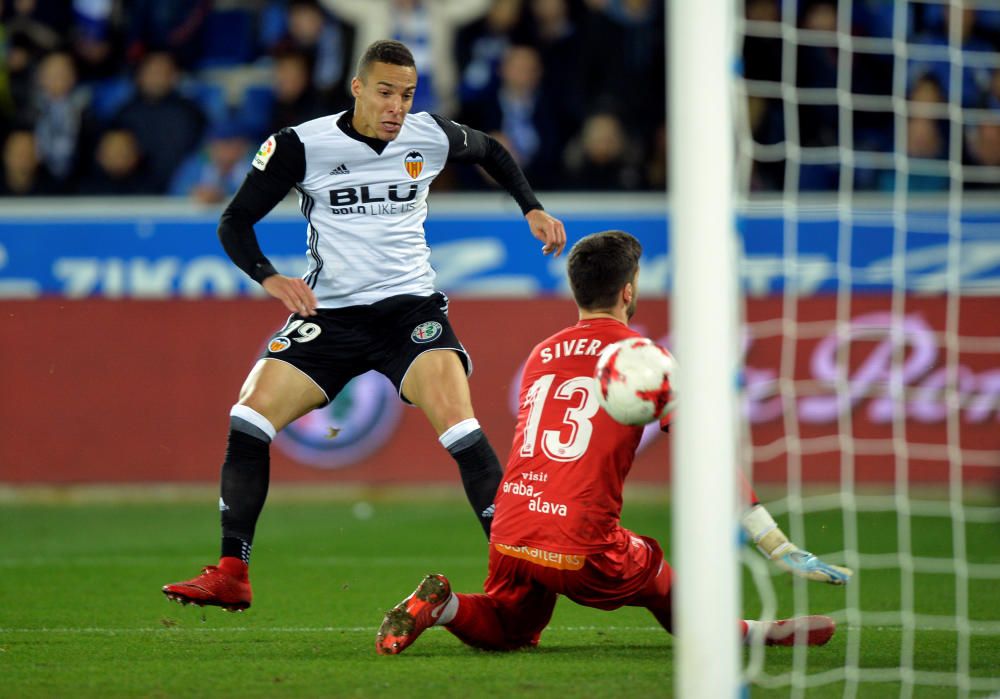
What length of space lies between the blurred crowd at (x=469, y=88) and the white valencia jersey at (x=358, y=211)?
16.6 feet

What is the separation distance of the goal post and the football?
77cm

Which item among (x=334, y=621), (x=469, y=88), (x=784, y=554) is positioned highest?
(x=469, y=88)

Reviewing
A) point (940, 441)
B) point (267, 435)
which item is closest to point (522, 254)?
point (940, 441)

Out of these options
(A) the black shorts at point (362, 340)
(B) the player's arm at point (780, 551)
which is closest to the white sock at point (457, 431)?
(A) the black shorts at point (362, 340)

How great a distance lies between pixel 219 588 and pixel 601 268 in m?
1.62

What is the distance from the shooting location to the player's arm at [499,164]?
5.35 meters

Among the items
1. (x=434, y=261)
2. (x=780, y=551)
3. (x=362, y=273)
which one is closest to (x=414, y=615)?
(x=780, y=551)

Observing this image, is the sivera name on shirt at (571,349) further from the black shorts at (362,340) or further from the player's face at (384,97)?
the player's face at (384,97)

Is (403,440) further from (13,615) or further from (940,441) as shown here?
(13,615)

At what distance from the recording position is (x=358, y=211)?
5340mm

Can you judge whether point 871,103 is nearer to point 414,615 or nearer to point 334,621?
point 334,621

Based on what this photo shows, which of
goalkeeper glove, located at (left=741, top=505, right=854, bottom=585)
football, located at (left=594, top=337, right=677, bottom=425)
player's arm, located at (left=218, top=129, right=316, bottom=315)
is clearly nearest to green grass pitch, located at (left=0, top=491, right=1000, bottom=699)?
goalkeeper glove, located at (left=741, top=505, right=854, bottom=585)

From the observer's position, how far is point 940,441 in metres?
9.55

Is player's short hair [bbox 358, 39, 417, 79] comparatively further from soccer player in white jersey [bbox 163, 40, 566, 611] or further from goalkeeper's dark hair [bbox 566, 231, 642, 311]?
goalkeeper's dark hair [bbox 566, 231, 642, 311]
